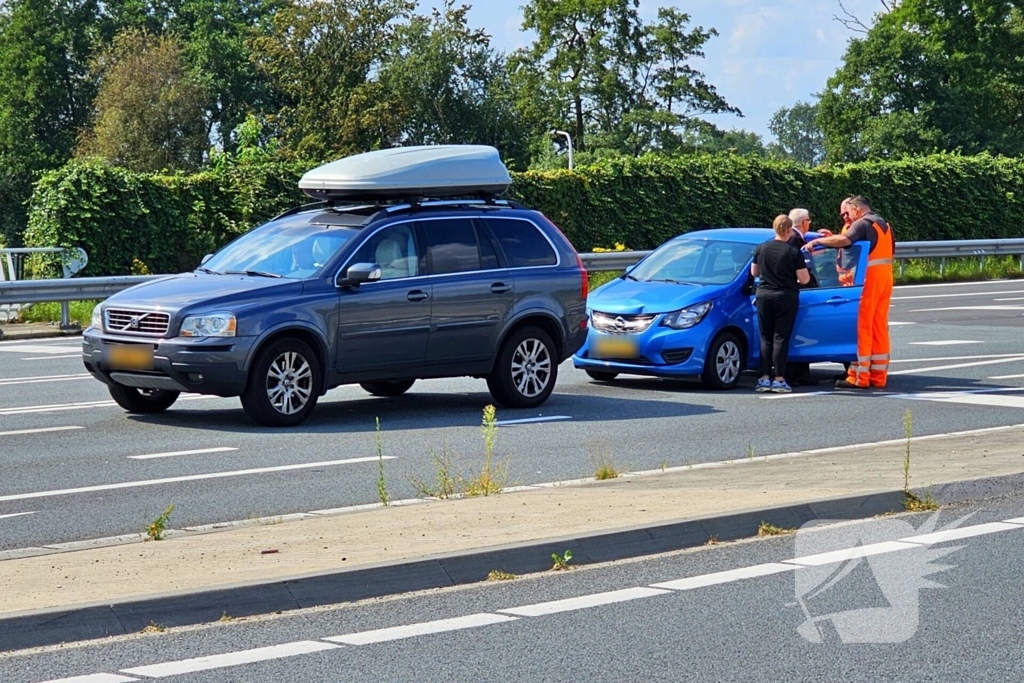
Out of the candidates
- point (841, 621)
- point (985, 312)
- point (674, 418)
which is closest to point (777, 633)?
point (841, 621)

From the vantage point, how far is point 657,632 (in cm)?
618

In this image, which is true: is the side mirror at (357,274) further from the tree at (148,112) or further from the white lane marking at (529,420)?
the tree at (148,112)

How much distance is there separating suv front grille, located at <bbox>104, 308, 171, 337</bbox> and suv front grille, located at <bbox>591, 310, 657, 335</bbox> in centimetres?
495

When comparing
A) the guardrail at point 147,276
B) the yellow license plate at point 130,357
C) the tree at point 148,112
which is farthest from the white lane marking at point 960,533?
the tree at point 148,112

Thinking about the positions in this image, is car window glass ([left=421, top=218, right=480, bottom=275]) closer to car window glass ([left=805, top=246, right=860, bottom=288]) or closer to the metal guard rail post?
car window glass ([left=805, top=246, right=860, bottom=288])

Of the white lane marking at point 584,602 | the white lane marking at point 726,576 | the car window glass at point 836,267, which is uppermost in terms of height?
the car window glass at point 836,267

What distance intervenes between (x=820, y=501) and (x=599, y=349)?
729cm

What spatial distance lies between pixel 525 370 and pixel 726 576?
673 centimetres

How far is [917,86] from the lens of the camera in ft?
239

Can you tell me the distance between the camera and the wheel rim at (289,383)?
39.9 ft

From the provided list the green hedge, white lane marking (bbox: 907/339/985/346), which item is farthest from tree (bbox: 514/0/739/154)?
white lane marking (bbox: 907/339/985/346)

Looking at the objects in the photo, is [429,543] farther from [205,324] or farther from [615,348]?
[615,348]

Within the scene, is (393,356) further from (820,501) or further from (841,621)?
(841,621)

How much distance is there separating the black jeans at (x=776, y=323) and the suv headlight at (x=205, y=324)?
18.0 feet
